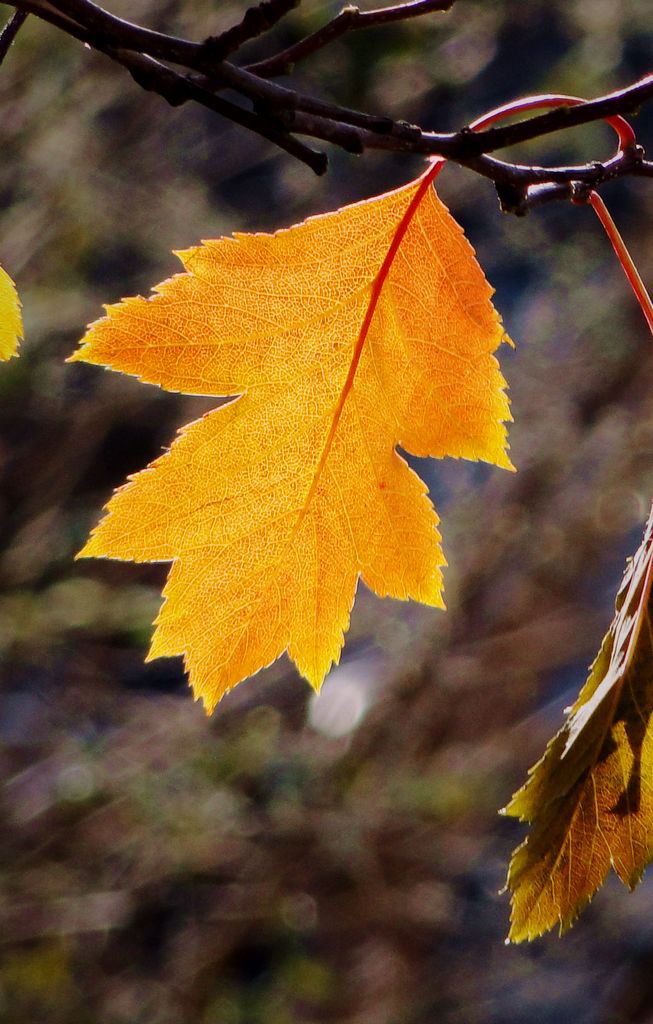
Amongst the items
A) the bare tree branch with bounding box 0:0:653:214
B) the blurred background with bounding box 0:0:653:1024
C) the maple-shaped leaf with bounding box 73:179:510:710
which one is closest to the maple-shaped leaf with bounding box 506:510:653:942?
the maple-shaped leaf with bounding box 73:179:510:710

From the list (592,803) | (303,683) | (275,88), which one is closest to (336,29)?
(275,88)

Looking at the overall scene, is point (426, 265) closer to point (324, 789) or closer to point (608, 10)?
point (324, 789)

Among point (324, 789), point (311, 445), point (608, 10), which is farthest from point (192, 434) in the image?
point (608, 10)

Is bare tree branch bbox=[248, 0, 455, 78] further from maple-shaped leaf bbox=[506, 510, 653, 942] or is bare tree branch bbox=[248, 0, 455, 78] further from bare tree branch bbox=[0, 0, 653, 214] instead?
maple-shaped leaf bbox=[506, 510, 653, 942]

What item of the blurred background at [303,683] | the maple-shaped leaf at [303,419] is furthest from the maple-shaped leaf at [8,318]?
the blurred background at [303,683]

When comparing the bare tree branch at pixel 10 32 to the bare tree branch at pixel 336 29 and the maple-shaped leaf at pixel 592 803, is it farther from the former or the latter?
the maple-shaped leaf at pixel 592 803
